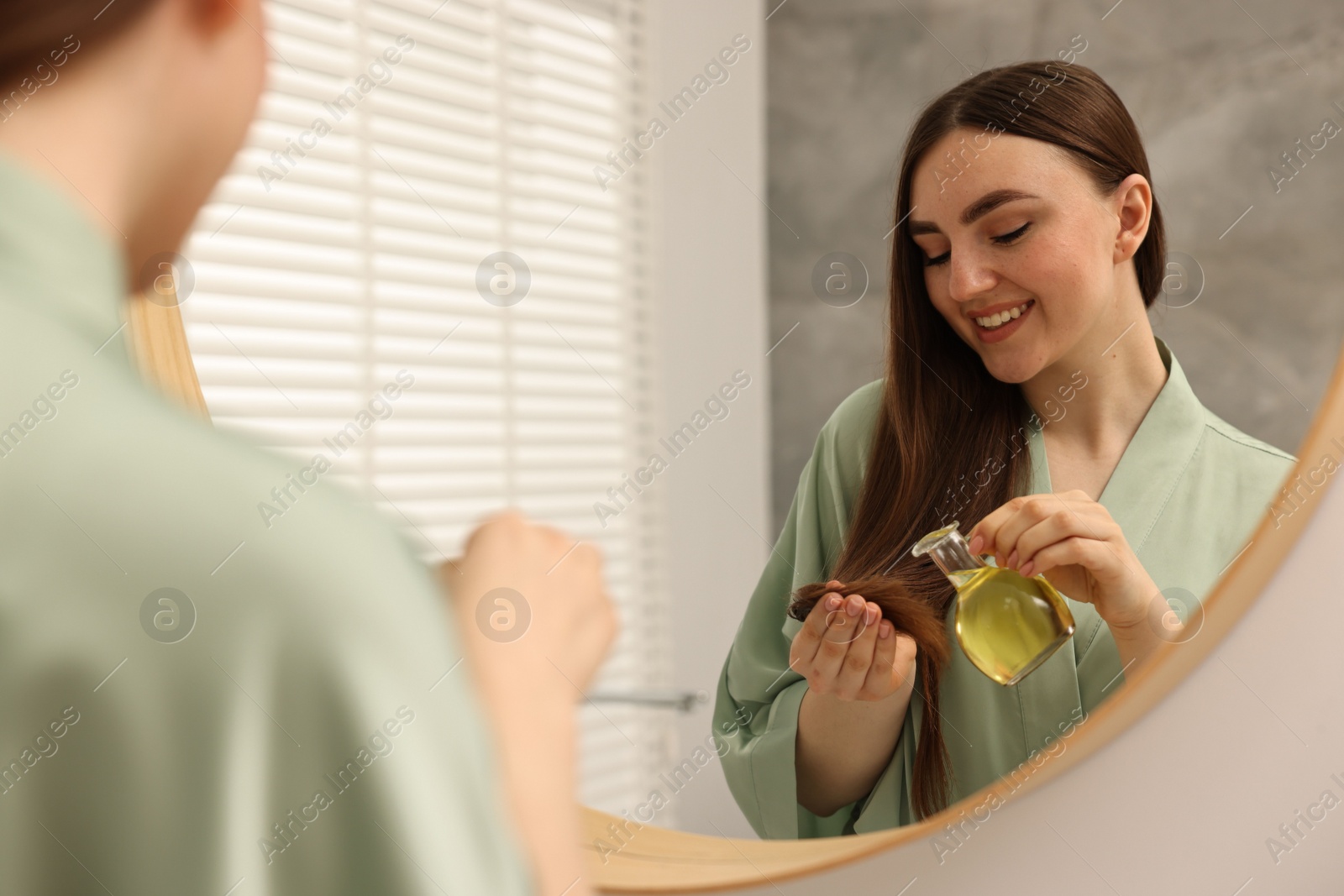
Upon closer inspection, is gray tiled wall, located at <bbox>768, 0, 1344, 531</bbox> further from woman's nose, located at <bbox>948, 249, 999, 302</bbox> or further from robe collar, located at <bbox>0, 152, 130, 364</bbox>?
robe collar, located at <bbox>0, 152, 130, 364</bbox>

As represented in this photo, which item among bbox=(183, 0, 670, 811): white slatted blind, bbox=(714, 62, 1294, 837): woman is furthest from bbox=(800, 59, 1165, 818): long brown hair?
bbox=(183, 0, 670, 811): white slatted blind

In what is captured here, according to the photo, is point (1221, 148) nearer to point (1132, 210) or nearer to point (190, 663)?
point (1132, 210)

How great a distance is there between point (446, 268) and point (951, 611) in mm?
403

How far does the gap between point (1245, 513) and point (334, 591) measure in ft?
1.33

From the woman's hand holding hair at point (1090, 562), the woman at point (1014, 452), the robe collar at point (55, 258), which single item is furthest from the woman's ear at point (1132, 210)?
the robe collar at point (55, 258)

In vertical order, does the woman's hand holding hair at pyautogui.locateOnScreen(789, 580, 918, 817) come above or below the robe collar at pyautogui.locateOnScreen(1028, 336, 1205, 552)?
below

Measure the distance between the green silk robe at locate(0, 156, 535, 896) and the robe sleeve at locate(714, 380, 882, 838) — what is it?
34 cm

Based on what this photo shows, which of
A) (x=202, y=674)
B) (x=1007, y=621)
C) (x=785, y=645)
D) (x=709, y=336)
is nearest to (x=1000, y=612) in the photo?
(x=1007, y=621)

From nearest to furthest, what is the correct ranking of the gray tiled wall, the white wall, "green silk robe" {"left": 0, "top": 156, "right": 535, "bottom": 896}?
1. "green silk robe" {"left": 0, "top": 156, "right": 535, "bottom": 896}
2. the gray tiled wall
3. the white wall

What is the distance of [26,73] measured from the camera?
0.19 m

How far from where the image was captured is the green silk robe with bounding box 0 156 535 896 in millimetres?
149

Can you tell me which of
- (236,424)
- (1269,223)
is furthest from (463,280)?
(1269,223)

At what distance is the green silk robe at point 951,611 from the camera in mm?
433

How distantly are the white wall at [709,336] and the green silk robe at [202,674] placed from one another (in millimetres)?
372
